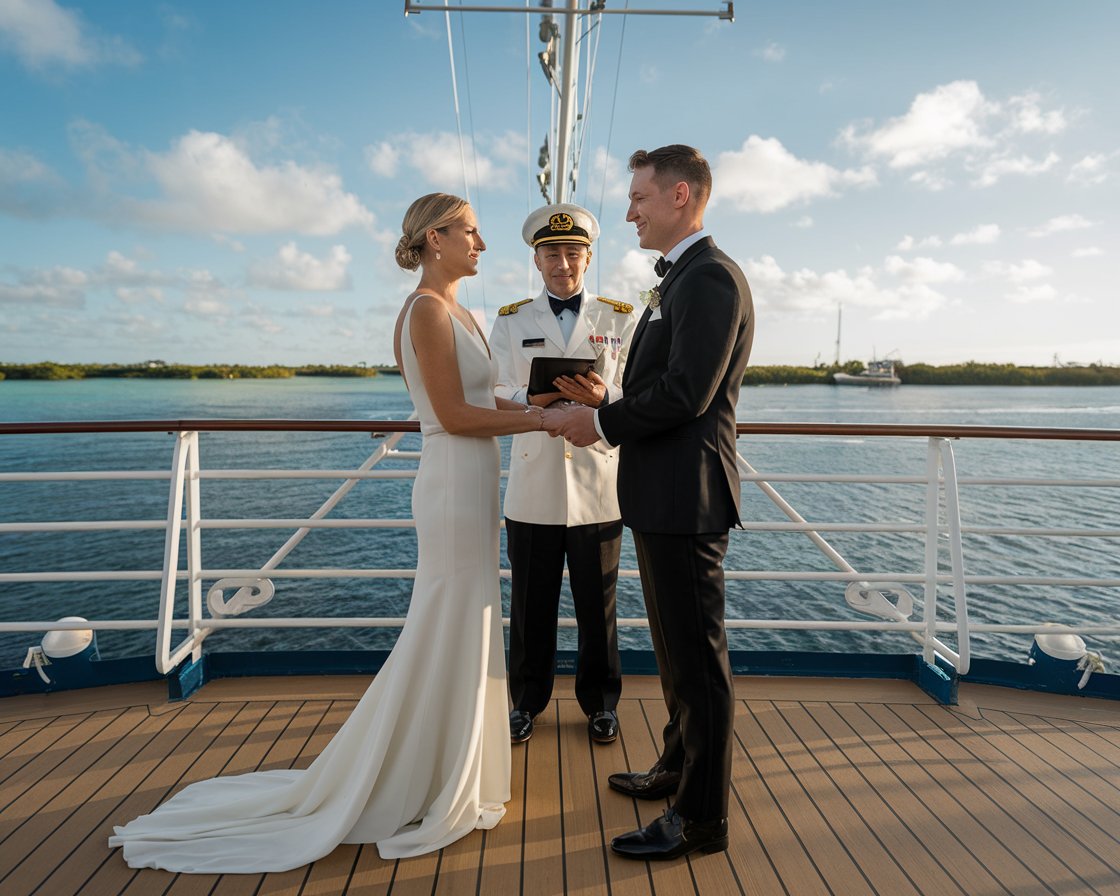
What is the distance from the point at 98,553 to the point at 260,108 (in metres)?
52.1

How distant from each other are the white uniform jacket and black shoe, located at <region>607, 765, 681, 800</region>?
731 millimetres

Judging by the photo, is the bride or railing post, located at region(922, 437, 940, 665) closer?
the bride

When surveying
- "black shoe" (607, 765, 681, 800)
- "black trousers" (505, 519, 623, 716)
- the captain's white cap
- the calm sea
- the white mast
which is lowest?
the calm sea

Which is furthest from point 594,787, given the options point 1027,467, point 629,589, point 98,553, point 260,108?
point 260,108

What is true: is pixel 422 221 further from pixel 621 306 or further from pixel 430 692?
pixel 430 692

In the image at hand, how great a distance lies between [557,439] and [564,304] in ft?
1.55

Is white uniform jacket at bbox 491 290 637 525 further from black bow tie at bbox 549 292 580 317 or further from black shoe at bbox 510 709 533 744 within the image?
black shoe at bbox 510 709 533 744

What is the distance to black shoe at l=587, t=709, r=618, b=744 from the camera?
215cm

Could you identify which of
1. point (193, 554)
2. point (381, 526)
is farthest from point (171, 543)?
point (381, 526)

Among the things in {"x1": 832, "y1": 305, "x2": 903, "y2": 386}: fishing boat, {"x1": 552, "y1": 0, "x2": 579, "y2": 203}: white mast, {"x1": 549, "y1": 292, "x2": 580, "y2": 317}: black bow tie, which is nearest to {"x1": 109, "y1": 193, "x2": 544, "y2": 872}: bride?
{"x1": 549, "y1": 292, "x2": 580, "y2": 317}: black bow tie

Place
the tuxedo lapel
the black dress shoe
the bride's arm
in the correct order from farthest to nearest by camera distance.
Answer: the tuxedo lapel, the bride's arm, the black dress shoe

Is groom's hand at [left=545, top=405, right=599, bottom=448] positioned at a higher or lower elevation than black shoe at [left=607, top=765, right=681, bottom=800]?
higher

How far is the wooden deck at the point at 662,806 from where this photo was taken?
5.03 feet

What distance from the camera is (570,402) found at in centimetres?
193
